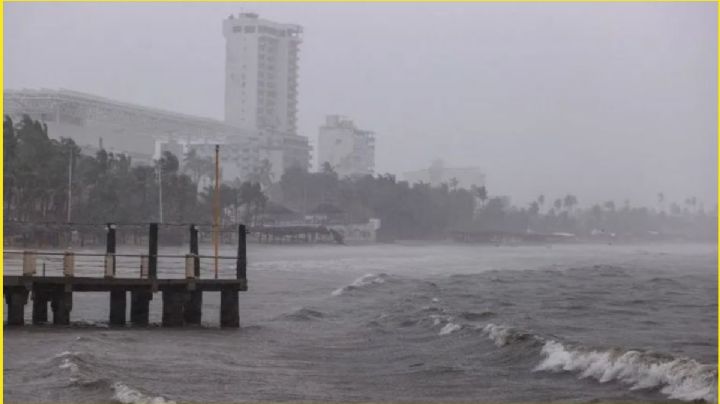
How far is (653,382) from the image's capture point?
18188 mm

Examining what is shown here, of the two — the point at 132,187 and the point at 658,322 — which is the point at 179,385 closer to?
the point at 658,322

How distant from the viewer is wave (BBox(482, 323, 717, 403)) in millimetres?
17328

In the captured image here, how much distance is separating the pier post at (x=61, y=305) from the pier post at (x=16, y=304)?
86cm

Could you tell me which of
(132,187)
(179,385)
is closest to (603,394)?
(179,385)

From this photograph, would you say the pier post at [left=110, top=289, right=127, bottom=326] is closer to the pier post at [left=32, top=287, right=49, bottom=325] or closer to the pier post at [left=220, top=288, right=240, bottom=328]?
the pier post at [left=32, top=287, right=49, bottom=325]

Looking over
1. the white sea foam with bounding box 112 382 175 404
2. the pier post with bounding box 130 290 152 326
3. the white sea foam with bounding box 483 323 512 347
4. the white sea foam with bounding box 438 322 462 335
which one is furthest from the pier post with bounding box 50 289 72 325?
the white sea foam with bounding box 112 382 175 404

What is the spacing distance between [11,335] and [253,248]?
86405mm

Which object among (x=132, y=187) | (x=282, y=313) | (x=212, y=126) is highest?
(x=212, y=126)

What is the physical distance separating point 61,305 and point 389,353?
9109 millimetres

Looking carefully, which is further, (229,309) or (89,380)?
(229,309)

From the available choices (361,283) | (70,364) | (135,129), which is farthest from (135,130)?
(70,364)

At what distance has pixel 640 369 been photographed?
19.4m

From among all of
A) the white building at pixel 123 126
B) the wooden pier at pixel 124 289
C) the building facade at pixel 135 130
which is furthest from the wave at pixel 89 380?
the building facade at pixel 135 130

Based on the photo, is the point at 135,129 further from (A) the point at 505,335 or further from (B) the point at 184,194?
(A) the point at 505,335
